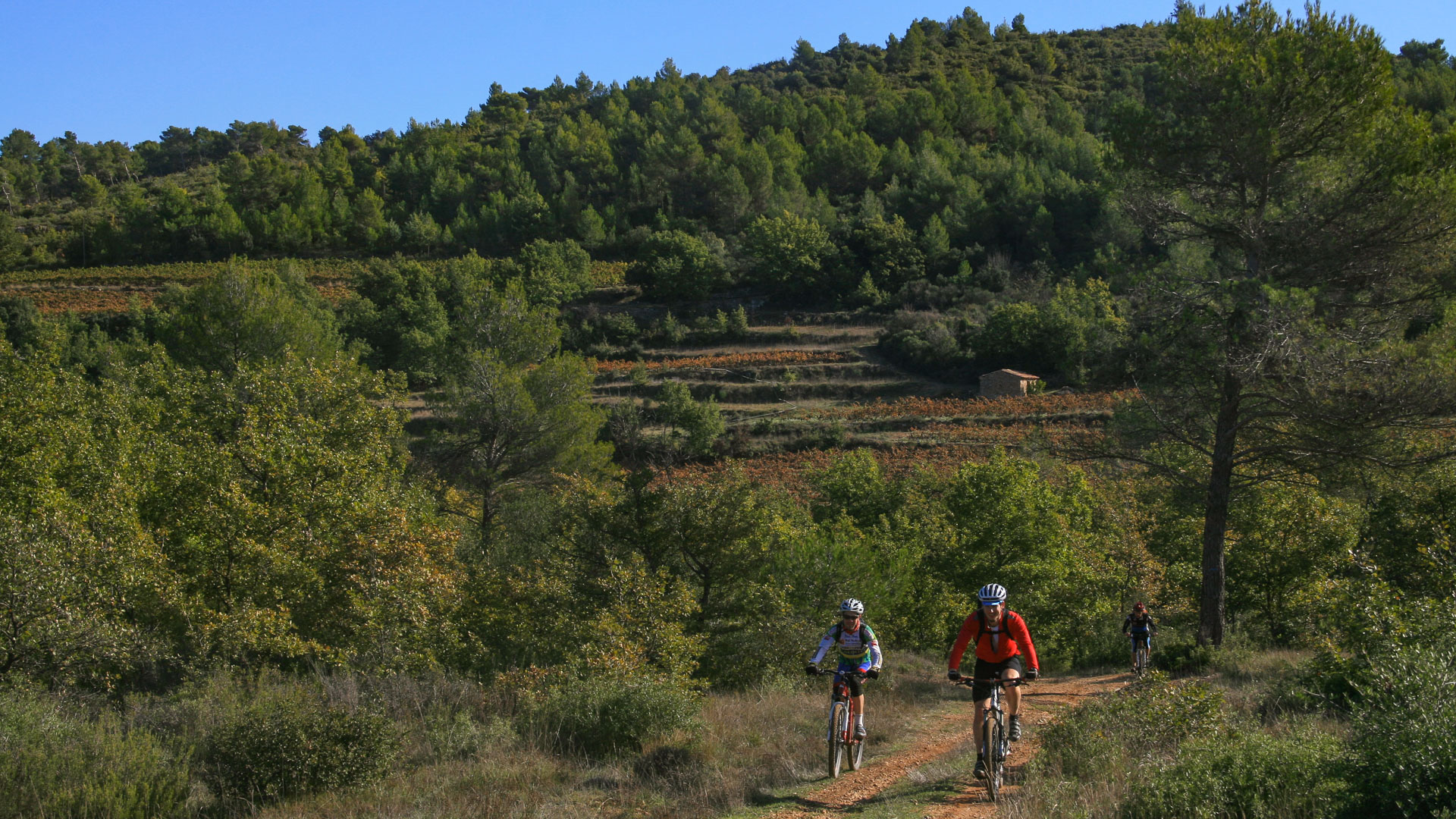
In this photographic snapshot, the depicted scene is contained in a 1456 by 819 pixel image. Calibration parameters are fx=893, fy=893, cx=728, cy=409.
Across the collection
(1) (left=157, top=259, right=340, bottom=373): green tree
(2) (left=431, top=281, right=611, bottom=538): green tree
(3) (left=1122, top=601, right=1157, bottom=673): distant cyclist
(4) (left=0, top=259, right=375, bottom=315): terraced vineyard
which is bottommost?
(3) (left=1122, top=601, right=1157, bottom=673): distant cyclist

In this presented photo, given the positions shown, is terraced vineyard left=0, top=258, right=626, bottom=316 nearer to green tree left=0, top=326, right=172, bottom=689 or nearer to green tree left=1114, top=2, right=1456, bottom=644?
green tree left=0, top=326, right=172, bottom=689

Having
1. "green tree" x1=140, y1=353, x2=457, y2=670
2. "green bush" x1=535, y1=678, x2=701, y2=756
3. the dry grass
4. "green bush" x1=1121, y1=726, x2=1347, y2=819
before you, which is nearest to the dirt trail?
the dry grass

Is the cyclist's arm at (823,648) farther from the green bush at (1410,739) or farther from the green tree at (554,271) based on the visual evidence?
the green tree at (554,271)

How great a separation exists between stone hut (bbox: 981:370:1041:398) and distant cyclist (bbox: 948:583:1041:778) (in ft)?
168

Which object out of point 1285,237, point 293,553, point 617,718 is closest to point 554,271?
point 293,553

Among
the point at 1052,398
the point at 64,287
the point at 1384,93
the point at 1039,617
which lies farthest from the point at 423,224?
the point at 1384,93

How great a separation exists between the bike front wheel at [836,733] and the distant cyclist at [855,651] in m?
0.17

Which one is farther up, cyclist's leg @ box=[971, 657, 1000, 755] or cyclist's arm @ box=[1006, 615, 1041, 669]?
cyclist's arm @ box=[1006, 615, 1041, 669]

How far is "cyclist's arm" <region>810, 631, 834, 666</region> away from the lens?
25.6 feet

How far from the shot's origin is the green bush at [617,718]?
8.98 m

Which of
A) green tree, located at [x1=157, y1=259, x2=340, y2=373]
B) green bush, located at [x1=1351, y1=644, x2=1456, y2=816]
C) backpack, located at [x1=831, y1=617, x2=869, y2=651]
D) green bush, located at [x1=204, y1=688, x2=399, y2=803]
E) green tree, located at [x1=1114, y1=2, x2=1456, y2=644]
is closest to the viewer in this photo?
green bush, located at [x1=1351, y1=644, x2=1456, y2=816]

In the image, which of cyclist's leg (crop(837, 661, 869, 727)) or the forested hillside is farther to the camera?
cyclist's leg (crop(837, 661, 869, 727))

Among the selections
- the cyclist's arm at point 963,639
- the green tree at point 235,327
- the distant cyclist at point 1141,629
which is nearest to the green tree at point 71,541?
the cyclist's arm at point 963,639

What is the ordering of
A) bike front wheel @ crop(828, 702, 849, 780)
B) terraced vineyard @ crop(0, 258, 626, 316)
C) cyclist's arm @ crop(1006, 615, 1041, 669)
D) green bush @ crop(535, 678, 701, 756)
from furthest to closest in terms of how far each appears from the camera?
terraced vineyard @ crop(0, 258, 626, 316) → green bush @ crop(535, 678, 701, 756) → bike front wheel @ crop(828, 702, 849, 780) → cyclist's arm @ crop(1006, 615, 1041, 669)
